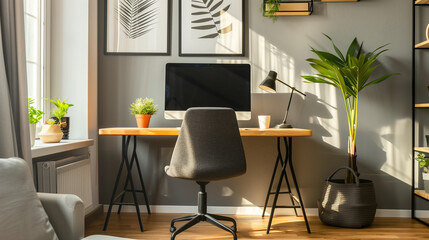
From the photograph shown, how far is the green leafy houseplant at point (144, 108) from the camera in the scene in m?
3.16

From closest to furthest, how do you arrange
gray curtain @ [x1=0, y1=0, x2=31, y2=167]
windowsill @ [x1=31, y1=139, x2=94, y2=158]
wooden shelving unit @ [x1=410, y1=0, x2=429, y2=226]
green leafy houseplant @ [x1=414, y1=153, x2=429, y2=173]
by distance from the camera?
gray curtain @ [x1=0, y1=0, x2=31, y2=167] < windowsill @ [x1=31, y1=139, x2=94, y2=158] < green leafy houseplant @ [x1=414, y1=153, x2=429, y2=173] < wooden shelving unit @ [x1=410, y1=0, x2=429, y2=226]

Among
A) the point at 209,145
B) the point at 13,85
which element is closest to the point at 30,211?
the point at 13,85

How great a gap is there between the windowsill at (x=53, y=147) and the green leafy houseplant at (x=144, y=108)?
0.42 metres

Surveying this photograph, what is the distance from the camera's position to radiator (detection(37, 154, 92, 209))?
8.05 ft

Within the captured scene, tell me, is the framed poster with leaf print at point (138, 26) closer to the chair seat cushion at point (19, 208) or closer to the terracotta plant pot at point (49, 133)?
the terracotta plant pot at point (49, 133)

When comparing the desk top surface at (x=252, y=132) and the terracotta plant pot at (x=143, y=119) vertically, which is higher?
the terracotta plant pot at (x=143, y=119)

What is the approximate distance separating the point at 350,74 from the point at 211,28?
1.22 metres

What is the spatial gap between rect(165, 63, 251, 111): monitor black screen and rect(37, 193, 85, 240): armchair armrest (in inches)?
65.8

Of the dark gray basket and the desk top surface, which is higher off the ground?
the desk top surface

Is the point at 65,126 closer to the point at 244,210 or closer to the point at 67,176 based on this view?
the point at 67,176

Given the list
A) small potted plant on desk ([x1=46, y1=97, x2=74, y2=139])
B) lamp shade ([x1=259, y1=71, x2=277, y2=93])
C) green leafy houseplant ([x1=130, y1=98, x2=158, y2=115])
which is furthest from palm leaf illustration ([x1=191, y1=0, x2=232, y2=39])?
small potted plant on desk ([x1=46, y1=97, x2=74, y2=139])

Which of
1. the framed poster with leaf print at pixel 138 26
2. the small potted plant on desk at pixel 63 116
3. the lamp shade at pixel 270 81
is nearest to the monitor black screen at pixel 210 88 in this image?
the lamp shade at pixel 270 81

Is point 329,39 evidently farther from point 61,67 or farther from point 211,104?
point 61,67

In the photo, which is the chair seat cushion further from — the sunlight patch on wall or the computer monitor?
the sunlight patch on wall
